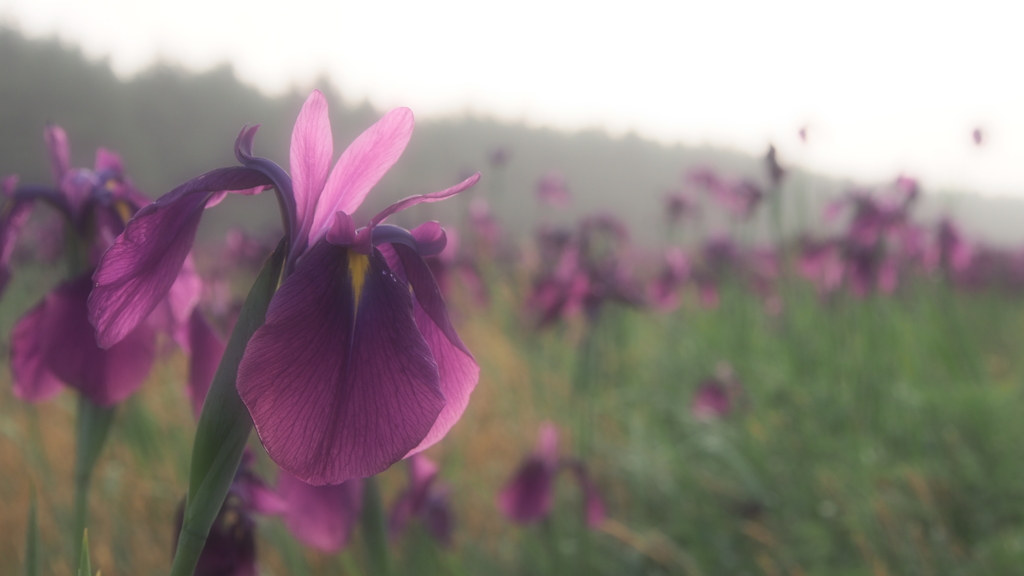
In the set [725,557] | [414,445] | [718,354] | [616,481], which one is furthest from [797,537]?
[414,445]

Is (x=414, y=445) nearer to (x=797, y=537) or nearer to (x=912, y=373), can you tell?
(x=797, y=537)

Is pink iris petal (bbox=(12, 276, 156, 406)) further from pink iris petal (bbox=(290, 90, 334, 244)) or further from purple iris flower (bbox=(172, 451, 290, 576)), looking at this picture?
pink iris petal (bbox=(290, 90, 334, 244))

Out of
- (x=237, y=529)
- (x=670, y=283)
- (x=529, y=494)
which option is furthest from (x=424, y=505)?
(x=670, y=283)

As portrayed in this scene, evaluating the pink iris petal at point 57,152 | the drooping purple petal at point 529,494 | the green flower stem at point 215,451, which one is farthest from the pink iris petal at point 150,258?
the drooping purple petal at point 529,494

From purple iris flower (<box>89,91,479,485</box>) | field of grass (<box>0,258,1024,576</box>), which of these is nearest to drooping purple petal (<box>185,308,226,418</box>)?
purple iris flower (<box>89,91,479,485</box>)

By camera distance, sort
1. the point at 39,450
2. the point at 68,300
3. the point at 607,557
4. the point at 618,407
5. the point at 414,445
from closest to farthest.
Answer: the point at 414,445 → the point at 68,300 → the point at 39,450 → the point at 607,557 → the point at 618,407

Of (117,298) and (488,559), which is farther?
(488,559)

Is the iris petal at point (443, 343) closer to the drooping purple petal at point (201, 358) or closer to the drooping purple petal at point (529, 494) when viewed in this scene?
the drooping purple petal at point (201, 358)
